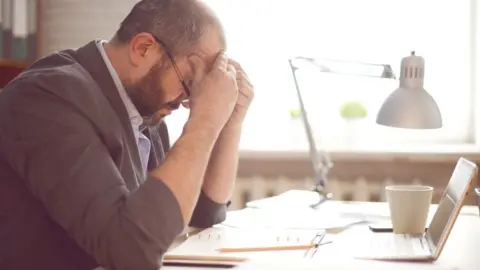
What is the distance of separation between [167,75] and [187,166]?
0.25 meters

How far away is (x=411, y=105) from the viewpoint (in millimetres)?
1451

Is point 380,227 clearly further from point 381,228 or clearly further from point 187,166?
point 187,166

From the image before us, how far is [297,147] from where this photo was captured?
261 centimetres

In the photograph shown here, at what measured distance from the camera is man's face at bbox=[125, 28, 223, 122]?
4.25ft

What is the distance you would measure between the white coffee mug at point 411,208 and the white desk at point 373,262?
2.8 inches

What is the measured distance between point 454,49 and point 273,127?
0.74 metres

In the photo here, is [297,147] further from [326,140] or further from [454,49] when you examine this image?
[454,49]

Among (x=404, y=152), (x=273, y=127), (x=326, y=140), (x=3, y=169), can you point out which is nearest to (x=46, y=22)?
(x=273, y=127)

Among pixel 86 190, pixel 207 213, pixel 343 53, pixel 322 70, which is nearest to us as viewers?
pixel 86 190

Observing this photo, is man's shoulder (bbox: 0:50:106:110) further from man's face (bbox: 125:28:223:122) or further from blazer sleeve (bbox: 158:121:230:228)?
blazer sleeve (bbox: 158:121:230:228)

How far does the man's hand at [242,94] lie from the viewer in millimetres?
1524

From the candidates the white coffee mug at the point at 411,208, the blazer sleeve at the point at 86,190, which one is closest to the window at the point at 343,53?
the white coffee mug at the point at 411,208

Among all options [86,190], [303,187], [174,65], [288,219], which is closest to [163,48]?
[174,65]

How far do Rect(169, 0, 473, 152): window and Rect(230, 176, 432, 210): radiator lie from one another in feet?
0.61
